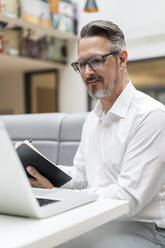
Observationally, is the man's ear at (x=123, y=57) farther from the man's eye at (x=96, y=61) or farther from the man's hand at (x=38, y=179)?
Answer: the man's hand at (x=38, y=179)

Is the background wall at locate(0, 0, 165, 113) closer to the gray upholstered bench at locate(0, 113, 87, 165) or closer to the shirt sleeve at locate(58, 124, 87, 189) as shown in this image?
the gray upholstered bench at locate(0, 113, 87, 165)

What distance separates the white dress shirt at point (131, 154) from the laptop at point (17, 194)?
1.16ft

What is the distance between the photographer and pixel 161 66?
5.21 m

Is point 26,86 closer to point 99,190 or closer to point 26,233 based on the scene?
point 99,190

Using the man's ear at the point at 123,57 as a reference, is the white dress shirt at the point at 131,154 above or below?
below

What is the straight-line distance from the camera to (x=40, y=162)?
3.41ft

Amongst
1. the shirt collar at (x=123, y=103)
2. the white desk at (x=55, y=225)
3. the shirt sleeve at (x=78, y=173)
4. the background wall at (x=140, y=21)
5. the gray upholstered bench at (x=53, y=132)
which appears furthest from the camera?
the background wall at (x=140, y=21)

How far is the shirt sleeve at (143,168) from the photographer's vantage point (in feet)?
3.65

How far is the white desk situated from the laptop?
15 millimetres

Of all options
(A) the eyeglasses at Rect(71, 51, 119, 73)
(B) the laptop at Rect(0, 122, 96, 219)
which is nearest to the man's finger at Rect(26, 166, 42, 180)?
(B) the laptop at Rect(0, 122, 96, 219)

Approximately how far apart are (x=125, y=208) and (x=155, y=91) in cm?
471

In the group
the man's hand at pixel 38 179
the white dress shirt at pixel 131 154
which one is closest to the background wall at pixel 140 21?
the white dress shirt at pixel 131 154

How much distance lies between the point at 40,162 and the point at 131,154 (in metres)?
0.31

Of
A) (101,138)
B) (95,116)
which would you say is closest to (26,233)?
(101,138)
